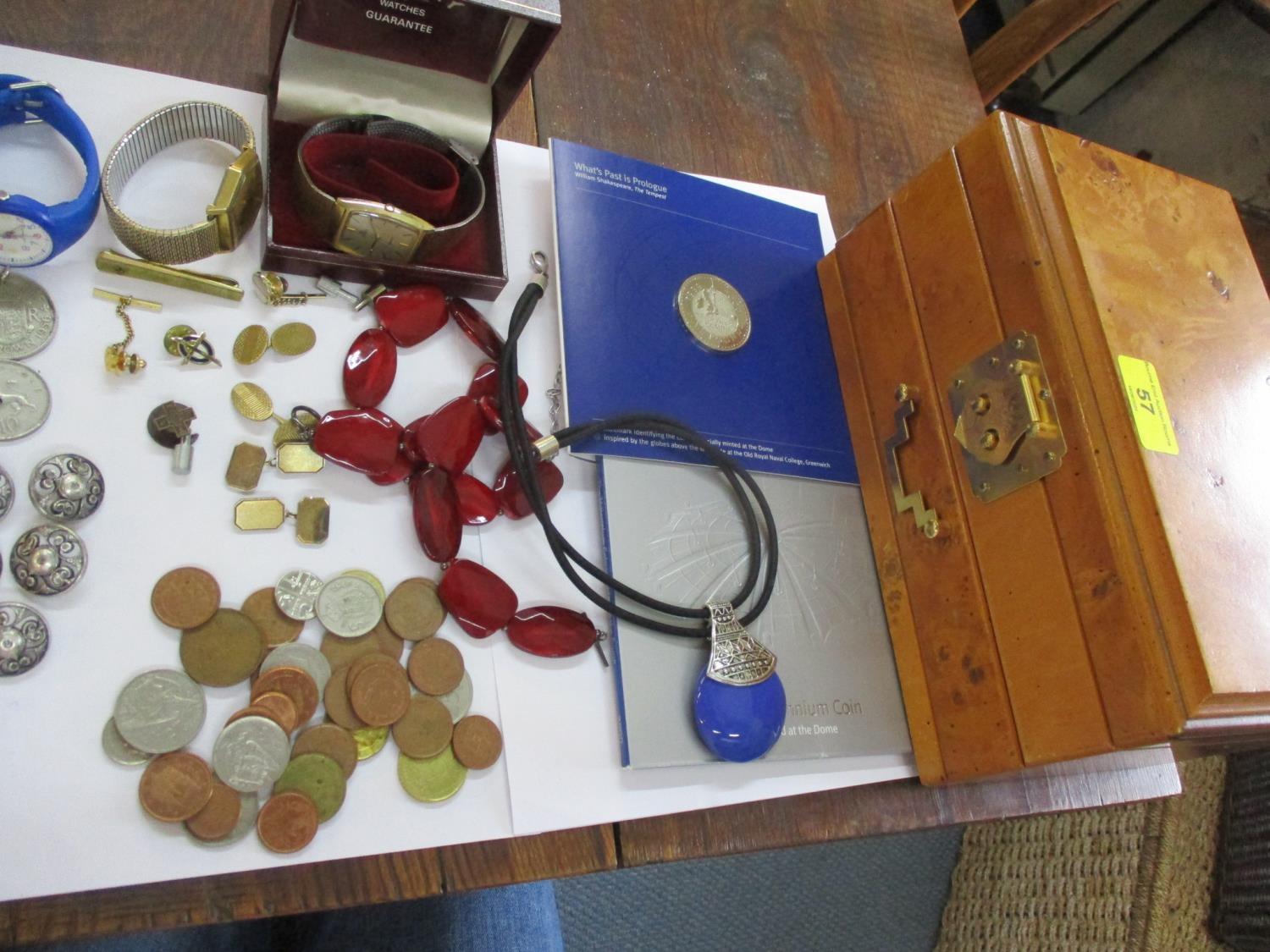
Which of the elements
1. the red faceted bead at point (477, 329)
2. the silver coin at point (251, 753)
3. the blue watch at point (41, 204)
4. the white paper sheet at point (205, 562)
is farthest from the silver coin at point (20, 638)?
the red faceted bead at point (477, 329)

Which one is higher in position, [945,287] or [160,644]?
[945,287]

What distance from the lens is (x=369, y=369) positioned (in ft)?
1.97

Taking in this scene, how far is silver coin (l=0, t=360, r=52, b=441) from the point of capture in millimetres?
515

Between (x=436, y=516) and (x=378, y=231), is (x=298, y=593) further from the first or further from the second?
(x=378, y=231)

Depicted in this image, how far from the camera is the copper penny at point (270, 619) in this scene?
0.53m

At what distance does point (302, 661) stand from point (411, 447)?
153mm

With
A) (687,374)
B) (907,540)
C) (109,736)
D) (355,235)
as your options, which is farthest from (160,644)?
(907,540)

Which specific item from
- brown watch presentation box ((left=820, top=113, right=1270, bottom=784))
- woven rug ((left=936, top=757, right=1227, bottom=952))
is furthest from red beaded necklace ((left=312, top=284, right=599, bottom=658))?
woven rug ((left=936, top=757, right=1227, bottom=952))

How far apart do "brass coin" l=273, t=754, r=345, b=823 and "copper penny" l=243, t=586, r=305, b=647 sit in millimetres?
72

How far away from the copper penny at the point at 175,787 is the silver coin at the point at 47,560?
4.5 inches

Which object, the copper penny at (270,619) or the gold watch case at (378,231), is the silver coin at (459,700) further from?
the gold watch case at (378,231)

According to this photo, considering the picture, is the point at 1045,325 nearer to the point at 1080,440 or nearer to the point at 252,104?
the point at 1080,440

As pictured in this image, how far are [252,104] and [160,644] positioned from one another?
42cm

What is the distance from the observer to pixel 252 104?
675 mm
